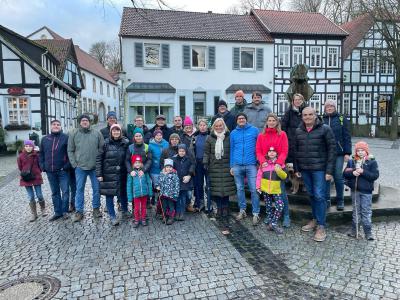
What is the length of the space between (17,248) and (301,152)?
430cm

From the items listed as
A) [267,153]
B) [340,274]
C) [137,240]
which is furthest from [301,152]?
[137,240]

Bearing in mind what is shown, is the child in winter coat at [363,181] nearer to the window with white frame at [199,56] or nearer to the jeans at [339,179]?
the jeans at [339,179]

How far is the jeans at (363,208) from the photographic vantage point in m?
4.78

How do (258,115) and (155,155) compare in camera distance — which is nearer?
(155,155)

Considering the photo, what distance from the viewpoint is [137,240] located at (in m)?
4.90

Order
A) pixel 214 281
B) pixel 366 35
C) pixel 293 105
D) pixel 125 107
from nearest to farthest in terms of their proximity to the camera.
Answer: pixel 214 281 < pixel 293 105 < pixel 125 107 < pixel 366 35

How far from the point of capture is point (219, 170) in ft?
18.5

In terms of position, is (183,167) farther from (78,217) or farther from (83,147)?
(78,217)

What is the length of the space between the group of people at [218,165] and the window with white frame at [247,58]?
57.4ft

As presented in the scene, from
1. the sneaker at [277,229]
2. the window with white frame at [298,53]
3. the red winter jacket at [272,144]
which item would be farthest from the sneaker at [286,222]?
the window with white frame at [298,53]

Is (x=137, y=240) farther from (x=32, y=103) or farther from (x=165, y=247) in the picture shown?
(x=32, y=103)

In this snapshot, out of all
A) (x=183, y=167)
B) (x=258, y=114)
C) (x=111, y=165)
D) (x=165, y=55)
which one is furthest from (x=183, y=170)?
(x=165, y=55)

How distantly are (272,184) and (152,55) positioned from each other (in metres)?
18.3

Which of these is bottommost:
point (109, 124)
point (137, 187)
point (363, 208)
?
point (363, 208)
